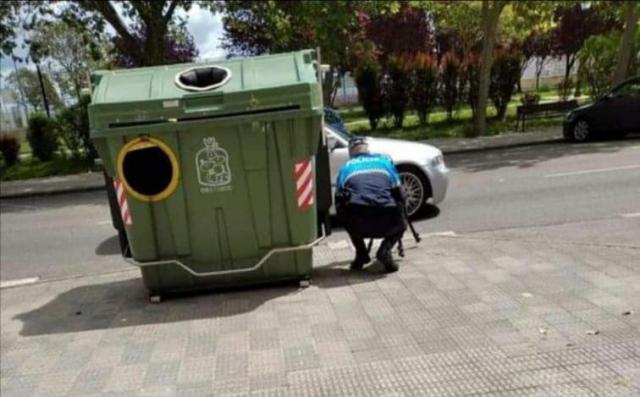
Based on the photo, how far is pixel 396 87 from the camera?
2047cm

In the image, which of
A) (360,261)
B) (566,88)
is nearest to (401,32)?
(566,88)

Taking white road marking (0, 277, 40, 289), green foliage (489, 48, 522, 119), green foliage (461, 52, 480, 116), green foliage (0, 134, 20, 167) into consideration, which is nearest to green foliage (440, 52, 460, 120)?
green foliage (461, 52, 480, 116)

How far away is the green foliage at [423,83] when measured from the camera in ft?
67.2

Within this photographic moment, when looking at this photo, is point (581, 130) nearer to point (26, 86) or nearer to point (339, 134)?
point (339, 134)

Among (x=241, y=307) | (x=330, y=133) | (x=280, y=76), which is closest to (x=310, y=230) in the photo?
(x=241, y=307)

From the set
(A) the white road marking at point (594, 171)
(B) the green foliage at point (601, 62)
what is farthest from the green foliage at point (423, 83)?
(A) the white road marking at point (594, 171)

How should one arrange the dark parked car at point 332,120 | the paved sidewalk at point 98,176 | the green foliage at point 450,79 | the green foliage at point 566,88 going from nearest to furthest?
the dark parked car at point 332,120
the paved sidewalk at point 98,176
the green foliage at point 450,79
the green foliage at point 566,88

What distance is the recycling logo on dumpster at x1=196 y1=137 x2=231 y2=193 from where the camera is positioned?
184 inches

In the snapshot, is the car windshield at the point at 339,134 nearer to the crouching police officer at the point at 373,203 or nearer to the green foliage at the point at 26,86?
the crouching police officer at the point at 373,203

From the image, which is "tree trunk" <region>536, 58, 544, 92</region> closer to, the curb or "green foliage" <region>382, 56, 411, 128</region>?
"green foliage" <region>382, 56, 411, 128</region>

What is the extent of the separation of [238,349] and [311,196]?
1.51 m

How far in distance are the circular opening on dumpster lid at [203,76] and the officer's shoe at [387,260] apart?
6.65ft

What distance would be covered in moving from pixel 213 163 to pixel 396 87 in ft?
54.1

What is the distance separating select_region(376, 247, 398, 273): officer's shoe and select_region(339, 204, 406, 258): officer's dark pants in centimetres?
3
